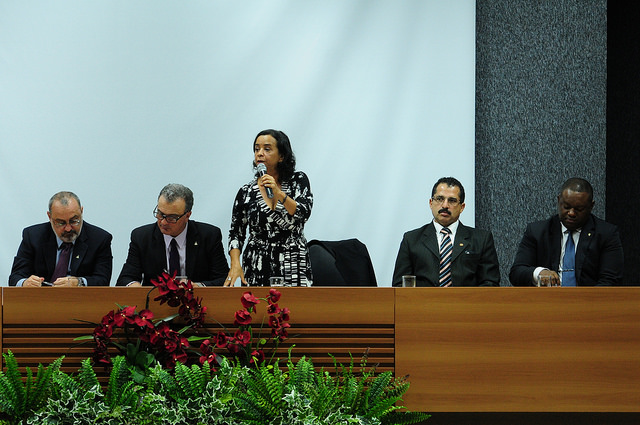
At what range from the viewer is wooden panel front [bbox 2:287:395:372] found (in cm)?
252

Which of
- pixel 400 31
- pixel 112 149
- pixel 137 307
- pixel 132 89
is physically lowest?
pixel 137 307

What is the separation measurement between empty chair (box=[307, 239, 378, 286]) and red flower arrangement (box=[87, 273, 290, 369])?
1.08 metres

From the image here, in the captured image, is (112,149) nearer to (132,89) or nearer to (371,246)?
(132,89)

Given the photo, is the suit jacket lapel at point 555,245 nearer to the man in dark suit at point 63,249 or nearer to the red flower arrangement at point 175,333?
the red flower arrangement at point 175,333

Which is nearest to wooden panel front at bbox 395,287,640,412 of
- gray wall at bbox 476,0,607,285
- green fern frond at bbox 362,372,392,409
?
green fern frond at bbox 362,372,392,409

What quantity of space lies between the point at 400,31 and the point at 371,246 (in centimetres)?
130

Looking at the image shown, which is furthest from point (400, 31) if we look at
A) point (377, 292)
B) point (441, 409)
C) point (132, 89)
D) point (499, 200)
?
point (441, 409)

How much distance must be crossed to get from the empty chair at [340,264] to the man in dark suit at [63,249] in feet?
3.37

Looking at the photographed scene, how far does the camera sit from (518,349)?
2.58m

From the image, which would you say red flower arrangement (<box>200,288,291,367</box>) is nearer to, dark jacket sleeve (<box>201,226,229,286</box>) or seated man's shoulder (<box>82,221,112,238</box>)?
dark jacket sleeve (<box>201,226,229,286</box>)

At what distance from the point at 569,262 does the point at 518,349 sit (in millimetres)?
1139

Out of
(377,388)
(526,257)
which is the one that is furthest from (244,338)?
(526,257)

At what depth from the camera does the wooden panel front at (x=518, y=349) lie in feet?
8.43

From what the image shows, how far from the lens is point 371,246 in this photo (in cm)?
435
